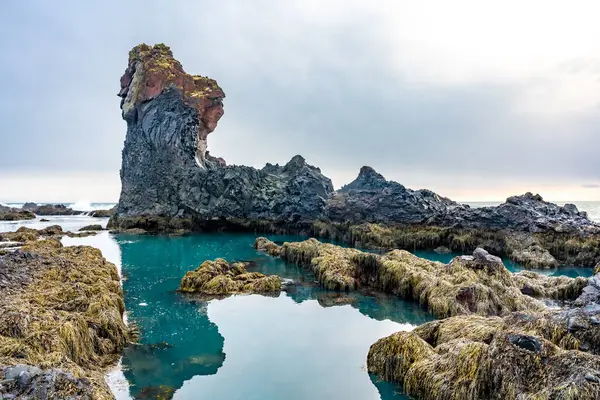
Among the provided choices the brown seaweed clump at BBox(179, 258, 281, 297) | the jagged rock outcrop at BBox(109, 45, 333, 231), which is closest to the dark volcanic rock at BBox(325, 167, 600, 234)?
the jagged rock outcrop at BBox(109, 45, 333, 231)

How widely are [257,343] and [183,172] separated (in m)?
57.2

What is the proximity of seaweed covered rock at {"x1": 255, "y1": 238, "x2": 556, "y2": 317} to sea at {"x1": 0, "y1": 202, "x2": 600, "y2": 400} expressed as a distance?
32.3 inches

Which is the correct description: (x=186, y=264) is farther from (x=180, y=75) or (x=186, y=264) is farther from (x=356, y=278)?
(x=180, y=75)

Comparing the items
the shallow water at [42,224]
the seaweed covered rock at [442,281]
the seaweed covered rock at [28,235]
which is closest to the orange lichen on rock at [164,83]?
the shallow water at [42,224]

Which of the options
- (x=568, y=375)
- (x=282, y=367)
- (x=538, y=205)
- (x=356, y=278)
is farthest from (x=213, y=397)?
(x=538, y=205)

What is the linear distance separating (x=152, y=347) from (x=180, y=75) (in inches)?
2683

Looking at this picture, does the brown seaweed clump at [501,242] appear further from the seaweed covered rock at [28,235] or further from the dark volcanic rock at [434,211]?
the seaweed covered rock at [28,235]

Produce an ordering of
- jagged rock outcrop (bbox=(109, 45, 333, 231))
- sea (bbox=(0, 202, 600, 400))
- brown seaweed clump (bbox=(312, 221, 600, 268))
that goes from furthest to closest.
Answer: jagged rock outcrop (bbox=(109, 45, 333, 231)) → brown seaweed clump (bbox=(312, 221, 600, 268)) → sea (bbox=(0, 202, 600, 400))

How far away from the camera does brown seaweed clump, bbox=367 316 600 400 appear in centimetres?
621

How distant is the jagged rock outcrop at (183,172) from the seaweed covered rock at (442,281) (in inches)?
1431

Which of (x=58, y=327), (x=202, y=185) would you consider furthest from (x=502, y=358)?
(x=202, y=185)

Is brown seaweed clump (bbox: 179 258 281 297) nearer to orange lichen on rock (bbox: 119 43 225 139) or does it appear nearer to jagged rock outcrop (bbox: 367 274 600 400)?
jagged rock outcrop (bbox: 367 274 600 400)

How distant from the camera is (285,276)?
2328cm

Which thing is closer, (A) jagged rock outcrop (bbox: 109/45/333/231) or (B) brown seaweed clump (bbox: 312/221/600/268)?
(B) brown seaweed clump (bbox: 312/221/600/268)
